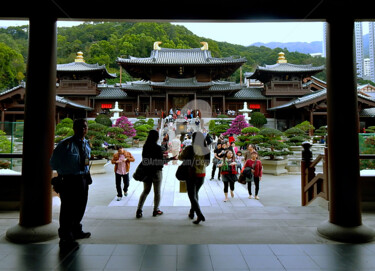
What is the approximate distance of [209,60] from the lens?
29016 millimetres

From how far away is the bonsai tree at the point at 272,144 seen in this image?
11.8m

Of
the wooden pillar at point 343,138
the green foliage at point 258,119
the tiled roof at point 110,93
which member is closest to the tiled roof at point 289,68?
the green foliage at point 258,119

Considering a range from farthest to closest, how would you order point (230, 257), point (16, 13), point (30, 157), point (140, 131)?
point (140, 131)
point (16, 13)
point (30, 157)
point (230, 257)

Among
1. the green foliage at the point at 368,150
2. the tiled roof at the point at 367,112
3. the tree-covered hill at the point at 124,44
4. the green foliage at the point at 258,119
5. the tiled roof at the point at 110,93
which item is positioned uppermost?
the tree-covered hill at the point at 124,44

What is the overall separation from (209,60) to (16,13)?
1055 inches

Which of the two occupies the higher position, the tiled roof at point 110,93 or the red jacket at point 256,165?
the tiled roof at point 110,93

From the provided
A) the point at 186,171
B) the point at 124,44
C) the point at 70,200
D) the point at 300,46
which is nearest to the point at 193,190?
the point at 186,171

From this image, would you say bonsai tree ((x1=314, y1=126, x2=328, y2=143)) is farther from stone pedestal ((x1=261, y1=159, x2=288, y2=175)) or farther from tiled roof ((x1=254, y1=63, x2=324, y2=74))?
tiled roof ((x1=254, y1=63, x2=324, y2=74))

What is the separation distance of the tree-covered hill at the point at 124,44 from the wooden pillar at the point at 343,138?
52834 mm

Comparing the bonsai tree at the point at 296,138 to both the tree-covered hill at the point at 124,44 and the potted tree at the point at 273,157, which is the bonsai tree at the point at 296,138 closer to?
the potted tree at the point at 273,157

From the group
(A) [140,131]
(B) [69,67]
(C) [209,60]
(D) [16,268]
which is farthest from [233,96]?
(D) [16,268]

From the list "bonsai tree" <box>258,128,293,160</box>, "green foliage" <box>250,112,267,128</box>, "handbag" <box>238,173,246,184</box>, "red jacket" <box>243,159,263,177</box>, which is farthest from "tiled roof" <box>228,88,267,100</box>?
"handbag" <box>238,173,246,184</box>

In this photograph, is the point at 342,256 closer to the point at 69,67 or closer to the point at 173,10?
the point at 173,10

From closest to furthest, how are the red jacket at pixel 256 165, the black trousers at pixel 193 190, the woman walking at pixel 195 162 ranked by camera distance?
the black trousers at pixel 193 190, the woman walking at pixel 195 162, the red jacket at pixel 256 165
